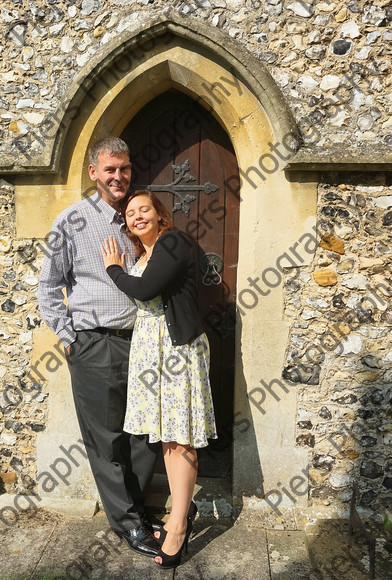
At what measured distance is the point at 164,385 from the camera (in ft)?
8.21

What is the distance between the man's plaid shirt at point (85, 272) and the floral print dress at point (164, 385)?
20 cm

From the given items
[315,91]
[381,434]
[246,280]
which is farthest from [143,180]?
[381,434]

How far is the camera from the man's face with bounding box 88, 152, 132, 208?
8.57 feet

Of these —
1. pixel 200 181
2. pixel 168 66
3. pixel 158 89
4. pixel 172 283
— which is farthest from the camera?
pixel 200 181

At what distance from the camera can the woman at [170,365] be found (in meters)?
2.47

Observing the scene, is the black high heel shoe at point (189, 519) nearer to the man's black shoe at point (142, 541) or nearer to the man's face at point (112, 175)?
the man's black shoe at point (142, 541)

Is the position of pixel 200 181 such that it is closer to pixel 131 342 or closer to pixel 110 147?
pixel 110 147

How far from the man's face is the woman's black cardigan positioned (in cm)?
42

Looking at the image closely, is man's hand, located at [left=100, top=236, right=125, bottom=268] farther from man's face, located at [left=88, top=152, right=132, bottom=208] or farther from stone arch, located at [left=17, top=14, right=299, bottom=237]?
stone arch, located at [left=17, top=14, right=299, bottom=237]

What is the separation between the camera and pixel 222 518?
2.95 meters

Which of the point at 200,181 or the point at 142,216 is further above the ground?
the point at 200,181

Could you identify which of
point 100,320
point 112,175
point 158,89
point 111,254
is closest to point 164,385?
point 100,320

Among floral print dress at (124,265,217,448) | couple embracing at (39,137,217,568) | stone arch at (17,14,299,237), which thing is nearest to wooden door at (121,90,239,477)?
stone arch at (17,14,299,237)

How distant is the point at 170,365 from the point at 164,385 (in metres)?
0.11
